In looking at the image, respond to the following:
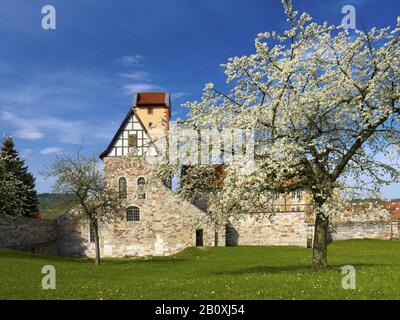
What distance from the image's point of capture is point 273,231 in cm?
5606

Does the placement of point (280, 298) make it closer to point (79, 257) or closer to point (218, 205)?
point (218, 205)

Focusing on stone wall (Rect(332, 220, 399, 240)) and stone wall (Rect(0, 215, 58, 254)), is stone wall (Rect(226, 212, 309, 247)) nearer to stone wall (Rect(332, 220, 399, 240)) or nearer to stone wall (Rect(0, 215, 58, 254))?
stone wall (Rect(332, 220, 399, 240))

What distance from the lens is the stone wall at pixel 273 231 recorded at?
182 feet

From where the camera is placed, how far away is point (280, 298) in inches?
488

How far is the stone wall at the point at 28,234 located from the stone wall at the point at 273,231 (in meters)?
21.3

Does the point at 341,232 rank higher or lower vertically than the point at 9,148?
lower

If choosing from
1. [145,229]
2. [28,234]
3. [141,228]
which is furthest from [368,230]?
[28,234]

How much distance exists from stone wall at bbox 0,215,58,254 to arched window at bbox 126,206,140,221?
9400 millimetres

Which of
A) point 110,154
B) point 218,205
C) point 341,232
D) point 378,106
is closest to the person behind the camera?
point 378,106

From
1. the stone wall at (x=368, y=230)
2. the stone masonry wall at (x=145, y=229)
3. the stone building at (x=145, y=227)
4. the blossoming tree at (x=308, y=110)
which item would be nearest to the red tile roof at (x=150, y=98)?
the stone building at (x=145, y=227)

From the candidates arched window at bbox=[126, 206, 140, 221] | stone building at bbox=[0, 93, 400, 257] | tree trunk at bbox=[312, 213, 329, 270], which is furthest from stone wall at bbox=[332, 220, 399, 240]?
tree trunk at bbox=[312, 213, 329, 270]

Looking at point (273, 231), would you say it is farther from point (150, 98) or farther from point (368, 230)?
point (150, 98)

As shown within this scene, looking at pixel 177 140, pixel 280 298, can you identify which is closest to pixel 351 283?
pixel 280 298

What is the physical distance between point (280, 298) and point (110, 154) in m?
42.7
